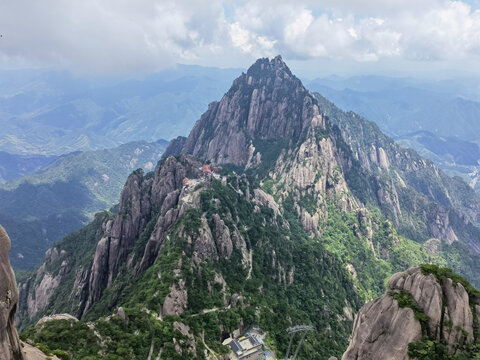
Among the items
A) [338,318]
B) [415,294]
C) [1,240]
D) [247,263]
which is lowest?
[338,318]

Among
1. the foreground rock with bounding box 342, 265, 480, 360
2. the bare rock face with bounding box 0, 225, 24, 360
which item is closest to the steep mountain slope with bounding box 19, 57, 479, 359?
the bare rock face with bounding box 0, 225, 24, 360

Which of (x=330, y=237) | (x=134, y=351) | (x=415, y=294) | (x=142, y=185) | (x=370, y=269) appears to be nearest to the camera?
(x=415, y=294)

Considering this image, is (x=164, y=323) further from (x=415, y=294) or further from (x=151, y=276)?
(x=415, y=294)

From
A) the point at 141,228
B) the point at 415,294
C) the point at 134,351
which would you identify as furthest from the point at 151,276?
the point at 415,294

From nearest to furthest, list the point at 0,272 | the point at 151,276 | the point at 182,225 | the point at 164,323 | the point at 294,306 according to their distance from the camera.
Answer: the point at 0,272, the point at 164,323, the point at 151,276, the point at 182,225, the point at 294,306

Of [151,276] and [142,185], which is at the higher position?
[142,185]

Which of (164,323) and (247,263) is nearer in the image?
(164,323)

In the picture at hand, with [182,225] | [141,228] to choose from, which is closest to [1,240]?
[182,225]

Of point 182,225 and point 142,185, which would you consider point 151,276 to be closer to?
point 182,225
